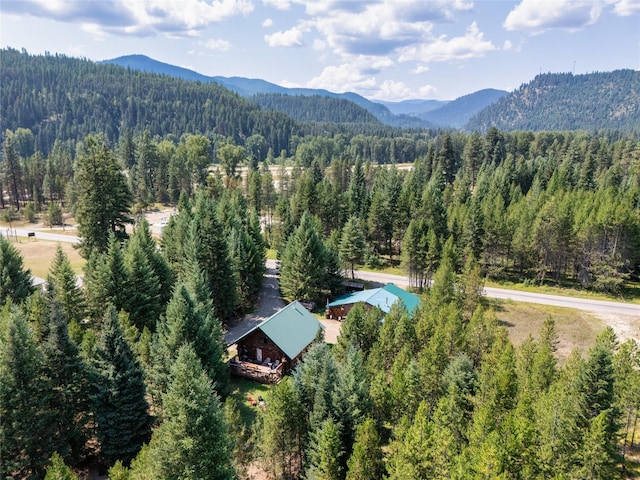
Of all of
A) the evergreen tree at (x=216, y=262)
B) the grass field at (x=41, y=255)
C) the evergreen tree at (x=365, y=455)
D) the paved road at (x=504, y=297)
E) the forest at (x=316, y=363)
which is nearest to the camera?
the forest at (x=316, y=363)

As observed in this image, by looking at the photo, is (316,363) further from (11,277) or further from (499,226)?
(499,226)

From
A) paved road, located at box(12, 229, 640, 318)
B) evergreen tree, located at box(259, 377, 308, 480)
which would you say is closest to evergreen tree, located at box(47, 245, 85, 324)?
paved road, located at box(12, 229, 640, 318)

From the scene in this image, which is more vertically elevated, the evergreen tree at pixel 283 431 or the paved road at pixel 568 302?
the evergreen tree at pixel 283 431

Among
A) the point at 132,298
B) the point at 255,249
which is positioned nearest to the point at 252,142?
the point at 255,249

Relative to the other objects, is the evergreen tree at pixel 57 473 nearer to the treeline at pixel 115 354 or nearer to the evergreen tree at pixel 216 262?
the treeline at pixel 115 354

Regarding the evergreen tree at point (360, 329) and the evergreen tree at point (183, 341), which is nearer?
the evergreen tree at point (183, 341)

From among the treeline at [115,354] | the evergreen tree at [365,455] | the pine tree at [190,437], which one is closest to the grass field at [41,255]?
the treeline at [115,354]

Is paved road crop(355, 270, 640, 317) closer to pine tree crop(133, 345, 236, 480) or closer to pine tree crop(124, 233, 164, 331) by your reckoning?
pine tree crop(124, 233, 164, 331)
